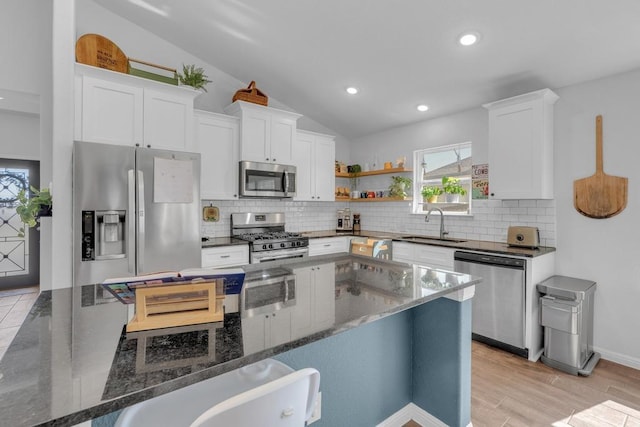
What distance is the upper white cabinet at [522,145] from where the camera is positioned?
295 cm

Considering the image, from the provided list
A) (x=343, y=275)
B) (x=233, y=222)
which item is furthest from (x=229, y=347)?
(x=233, y=222)

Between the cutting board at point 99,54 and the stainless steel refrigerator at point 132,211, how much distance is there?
844 mm

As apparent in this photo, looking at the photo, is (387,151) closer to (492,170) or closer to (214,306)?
(492,170)

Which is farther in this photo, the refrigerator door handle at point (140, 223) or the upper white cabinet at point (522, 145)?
the upper white cabinet at point (522, 145)

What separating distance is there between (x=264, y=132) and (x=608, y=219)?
11.7ft

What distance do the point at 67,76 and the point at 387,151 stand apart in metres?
3.74

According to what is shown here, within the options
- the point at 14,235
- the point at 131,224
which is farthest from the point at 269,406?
the point at 14,235

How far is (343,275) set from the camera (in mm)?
1598

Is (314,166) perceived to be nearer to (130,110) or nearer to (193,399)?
(130,110)

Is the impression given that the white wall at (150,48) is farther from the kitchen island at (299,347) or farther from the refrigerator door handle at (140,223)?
the kitchen island at (299,347)

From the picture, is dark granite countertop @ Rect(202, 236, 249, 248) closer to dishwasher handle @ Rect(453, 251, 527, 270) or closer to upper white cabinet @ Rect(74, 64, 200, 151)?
upper white cabinet @ Rect(74, 64, 200, 151)

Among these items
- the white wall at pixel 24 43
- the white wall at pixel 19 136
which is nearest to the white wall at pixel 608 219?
the white wall at pixel 24 43

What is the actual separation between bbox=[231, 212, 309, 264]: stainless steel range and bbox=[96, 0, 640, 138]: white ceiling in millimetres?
1735

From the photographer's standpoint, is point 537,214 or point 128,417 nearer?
point 128,417
